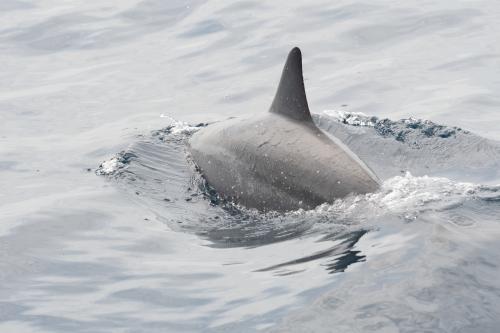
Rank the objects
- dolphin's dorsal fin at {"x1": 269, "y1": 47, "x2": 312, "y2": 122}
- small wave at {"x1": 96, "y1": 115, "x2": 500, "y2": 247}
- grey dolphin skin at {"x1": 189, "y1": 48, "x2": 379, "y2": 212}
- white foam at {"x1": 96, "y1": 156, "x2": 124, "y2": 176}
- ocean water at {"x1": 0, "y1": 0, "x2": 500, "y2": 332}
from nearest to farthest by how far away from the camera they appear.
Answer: ocean water at {"x1": 0, "y1": 0, "x2": 500, "y2": 332}, small wave at {"x1": 96, "y1": 115, "x2": 500, "y2": 247}, grey dolphin skin at {"x1": 189, "y1": 48, "x2": 379, "y2": 212}, dolphin's dorsal fin at {"x1": 269, "y1": 47, "x2": 312, "y2": 122}, white foam at {"x1": 96, "y1": 156, "x2": 124, "y2": 176}

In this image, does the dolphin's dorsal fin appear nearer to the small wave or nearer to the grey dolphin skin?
the grey dolphin skin

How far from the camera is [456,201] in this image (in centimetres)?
986

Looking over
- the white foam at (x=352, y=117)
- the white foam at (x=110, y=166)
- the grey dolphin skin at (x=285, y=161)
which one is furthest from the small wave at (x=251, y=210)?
the white foam at (x=352, y=117)

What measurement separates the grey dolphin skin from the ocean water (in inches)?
9.7

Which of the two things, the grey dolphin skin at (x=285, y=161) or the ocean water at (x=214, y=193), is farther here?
the grey dolphin skin at (x=285, y=161)

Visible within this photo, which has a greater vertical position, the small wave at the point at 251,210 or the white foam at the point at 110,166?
the white foam at the point at 110,166

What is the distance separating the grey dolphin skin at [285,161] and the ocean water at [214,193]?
0.25 metres

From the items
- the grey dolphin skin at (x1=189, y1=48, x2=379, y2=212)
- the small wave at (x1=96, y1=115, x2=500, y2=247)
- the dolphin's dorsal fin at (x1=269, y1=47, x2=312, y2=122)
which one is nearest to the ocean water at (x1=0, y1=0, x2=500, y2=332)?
the small wave at (x1=96, y1=115, x2=500, y2=247)

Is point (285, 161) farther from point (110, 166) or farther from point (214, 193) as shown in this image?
point (110, 166)

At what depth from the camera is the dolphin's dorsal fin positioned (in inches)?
455

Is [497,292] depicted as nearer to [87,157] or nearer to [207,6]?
[87,157]

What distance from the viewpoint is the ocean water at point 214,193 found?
318 inches

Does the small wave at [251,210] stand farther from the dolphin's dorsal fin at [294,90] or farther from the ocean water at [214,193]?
the dolphin's dorsal fin at [294,90]

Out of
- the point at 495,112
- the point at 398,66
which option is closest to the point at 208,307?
the point at 495,112
